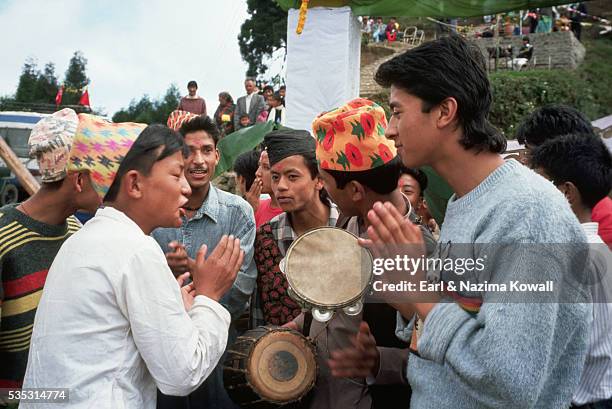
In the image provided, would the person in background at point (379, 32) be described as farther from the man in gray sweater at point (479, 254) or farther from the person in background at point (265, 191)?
the man in gray sweater at point (479, 254)

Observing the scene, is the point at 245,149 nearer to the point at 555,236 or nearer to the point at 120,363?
the point at 120,363

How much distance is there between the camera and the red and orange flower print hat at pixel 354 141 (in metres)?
2.90

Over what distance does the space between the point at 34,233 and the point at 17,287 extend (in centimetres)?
25

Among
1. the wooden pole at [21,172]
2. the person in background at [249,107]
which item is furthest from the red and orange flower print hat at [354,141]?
the person in background at [249,107]

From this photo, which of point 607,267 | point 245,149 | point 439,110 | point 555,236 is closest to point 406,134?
point 439,110

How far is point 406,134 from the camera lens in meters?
2.07

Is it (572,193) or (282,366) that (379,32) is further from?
(282,366)

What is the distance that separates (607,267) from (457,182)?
3.26 ft

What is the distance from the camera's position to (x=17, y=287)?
2703 millimetres

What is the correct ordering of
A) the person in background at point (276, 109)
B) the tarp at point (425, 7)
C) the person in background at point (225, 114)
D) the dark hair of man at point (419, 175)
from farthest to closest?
the person in background at point (225, 114), the person in background at point (276, 109), the tarp at point (425, 7), the dark hair of man at point (419, 175)

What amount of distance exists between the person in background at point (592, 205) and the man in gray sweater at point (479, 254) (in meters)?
0.77

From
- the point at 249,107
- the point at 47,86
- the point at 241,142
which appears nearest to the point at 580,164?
the point at 241,142

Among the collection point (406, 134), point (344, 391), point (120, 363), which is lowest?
point (344, 391)

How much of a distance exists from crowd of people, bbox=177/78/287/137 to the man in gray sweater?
35.8ft
